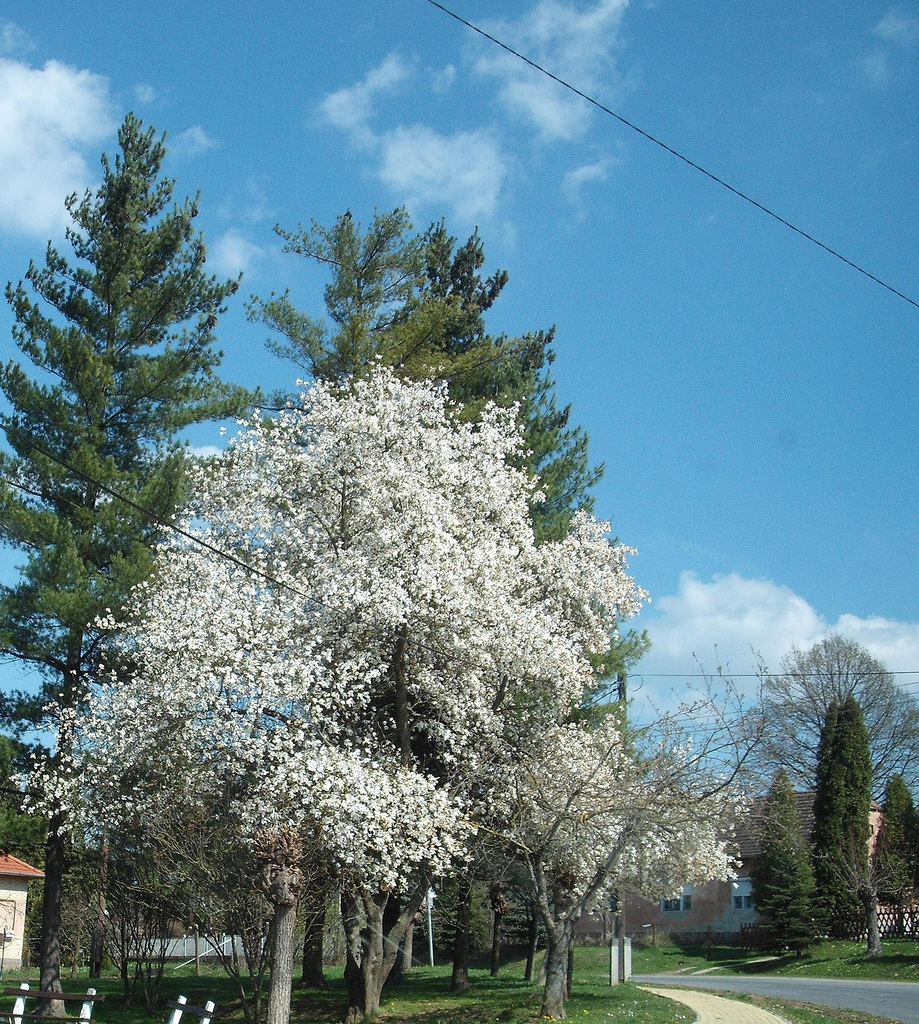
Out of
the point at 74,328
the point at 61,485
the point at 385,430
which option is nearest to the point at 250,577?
the point at 385,430

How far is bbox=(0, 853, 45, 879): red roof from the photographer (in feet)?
113

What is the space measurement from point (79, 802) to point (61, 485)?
743cm

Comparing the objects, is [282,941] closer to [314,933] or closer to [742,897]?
[314,933]

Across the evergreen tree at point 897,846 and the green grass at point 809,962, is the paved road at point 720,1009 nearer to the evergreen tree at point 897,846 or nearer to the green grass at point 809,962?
the green grass at point 809,962

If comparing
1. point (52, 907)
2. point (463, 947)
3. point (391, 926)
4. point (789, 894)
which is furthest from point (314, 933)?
point (789, 894)

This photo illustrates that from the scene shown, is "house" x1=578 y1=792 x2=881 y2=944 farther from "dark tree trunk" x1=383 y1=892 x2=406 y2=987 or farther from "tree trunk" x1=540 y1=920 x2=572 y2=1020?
"tree trunk" x1=540 y1=920 x2=572 y2=1020

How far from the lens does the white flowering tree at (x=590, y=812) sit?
1585 cm

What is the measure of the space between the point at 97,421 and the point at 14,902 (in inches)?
859

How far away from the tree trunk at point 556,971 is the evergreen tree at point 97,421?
9.27 metres

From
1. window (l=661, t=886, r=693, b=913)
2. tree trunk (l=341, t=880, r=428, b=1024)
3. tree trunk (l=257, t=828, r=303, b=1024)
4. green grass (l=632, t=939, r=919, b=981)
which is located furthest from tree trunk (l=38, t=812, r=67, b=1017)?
window (l=661, t=886, r=693, b=913)

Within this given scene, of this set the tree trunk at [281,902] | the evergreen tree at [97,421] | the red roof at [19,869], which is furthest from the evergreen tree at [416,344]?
the red roof at [19,869]

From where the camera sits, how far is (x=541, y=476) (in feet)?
86.4

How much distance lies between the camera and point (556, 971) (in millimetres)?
15586

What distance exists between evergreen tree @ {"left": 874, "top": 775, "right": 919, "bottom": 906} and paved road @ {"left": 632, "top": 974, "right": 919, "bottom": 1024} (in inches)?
232
